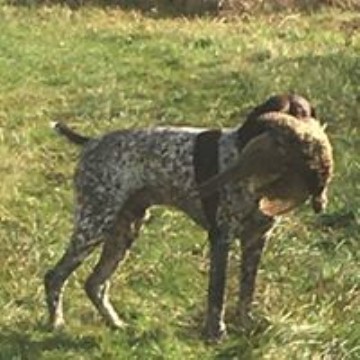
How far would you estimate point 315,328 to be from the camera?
7.73 metres

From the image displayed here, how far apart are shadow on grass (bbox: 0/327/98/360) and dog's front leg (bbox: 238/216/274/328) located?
908 mm

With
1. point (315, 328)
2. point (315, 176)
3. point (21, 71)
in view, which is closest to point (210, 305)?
point (315, 328)

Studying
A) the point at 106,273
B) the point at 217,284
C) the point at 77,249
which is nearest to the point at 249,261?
the point at 217,284

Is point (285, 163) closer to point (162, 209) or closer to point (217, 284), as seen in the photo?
point (217, 284)

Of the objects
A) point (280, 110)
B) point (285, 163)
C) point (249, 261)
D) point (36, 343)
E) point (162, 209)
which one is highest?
point (280, 110)

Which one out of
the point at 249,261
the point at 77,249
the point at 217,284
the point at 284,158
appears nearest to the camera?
the point at 284,158

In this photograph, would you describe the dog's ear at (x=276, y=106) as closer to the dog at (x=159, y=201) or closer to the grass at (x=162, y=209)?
the dog at (x=159, y=201)

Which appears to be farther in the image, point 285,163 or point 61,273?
point 61,273

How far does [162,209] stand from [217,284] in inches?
95.2

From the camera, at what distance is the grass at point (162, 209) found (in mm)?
→ 7902

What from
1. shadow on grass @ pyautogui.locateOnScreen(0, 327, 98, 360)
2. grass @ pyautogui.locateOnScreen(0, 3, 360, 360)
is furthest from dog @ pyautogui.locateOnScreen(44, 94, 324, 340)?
grass @ pyautogui.locateOnScreen(0, 3, 360, 360)

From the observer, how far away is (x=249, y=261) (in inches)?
316

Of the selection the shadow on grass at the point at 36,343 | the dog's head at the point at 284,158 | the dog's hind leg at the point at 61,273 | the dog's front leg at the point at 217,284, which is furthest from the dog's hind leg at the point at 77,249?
the dog's head at the point at 284,158

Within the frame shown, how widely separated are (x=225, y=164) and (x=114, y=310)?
53.8 inches
